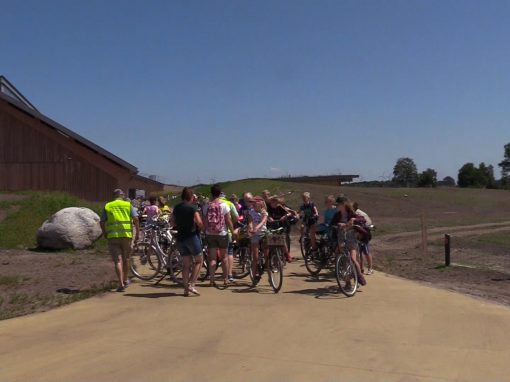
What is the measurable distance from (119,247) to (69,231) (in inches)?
241

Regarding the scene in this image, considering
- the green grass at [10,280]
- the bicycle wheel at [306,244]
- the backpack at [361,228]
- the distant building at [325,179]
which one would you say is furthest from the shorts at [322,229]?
the distant building at [325,179]

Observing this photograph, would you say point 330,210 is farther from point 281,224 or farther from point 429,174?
point 429,174

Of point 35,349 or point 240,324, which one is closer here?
point 35,349

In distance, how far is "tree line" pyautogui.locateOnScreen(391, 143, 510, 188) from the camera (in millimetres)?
96125

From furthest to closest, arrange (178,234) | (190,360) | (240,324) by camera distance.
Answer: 1. (178,234)
2. (240,324)
3. (190,360)

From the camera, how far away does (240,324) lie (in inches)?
285

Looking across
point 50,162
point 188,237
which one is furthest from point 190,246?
point 50,162

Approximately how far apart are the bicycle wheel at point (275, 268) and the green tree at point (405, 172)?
96.6m

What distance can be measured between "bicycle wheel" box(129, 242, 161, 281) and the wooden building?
18.4 meters

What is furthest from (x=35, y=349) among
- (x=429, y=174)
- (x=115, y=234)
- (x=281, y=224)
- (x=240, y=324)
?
(x=429, y=174)

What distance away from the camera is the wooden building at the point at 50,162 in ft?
96.5

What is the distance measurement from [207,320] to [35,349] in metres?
2.15

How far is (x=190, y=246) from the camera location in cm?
938

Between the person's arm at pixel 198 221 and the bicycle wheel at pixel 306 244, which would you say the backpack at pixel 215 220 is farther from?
the bicycle wheel at pixel 306 244
